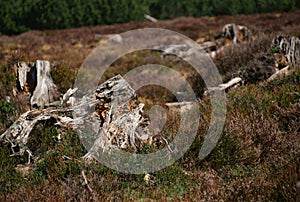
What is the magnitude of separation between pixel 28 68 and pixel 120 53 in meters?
9.04

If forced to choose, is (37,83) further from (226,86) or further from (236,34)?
(236,34)

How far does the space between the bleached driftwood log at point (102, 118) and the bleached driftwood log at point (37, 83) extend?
5.82ft

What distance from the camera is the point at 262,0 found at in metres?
35.2

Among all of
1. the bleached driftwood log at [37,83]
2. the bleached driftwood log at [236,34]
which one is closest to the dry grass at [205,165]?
the bleached driftwood log at [37,83]

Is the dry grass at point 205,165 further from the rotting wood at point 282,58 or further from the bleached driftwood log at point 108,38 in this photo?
the bleached driftwood log at point 108,38

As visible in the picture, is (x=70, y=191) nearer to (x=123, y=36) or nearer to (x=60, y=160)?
(x=60, y=160)

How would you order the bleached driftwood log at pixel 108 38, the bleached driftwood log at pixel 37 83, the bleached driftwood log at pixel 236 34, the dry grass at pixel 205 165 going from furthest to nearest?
the bleached driftwood log at pixel 108 38 → the bleached driftwood log at pixel 236 34 → the bleached driftwood log at pixel 37 83 → the dry grass at pixel 205 165

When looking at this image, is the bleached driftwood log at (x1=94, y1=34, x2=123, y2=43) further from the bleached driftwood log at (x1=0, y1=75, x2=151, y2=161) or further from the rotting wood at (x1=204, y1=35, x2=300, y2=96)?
the bleached driftwood log at (x1=0, y1=75, x2=151, y2=161)

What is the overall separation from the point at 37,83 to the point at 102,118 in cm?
264

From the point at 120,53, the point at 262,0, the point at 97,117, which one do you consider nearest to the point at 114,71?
the point at 120,53

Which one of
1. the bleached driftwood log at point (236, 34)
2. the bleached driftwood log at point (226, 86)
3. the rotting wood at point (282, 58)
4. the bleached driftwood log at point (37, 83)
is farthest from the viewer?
the bleached driftwood log at point (236, 34)

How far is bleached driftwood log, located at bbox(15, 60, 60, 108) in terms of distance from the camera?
7.29 m

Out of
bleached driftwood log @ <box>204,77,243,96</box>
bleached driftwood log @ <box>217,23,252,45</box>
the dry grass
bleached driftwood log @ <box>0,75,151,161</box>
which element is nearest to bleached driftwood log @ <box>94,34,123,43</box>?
bleached driftwood log @ <box>217,23,252,45</box>

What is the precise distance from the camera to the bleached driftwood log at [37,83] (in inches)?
287
